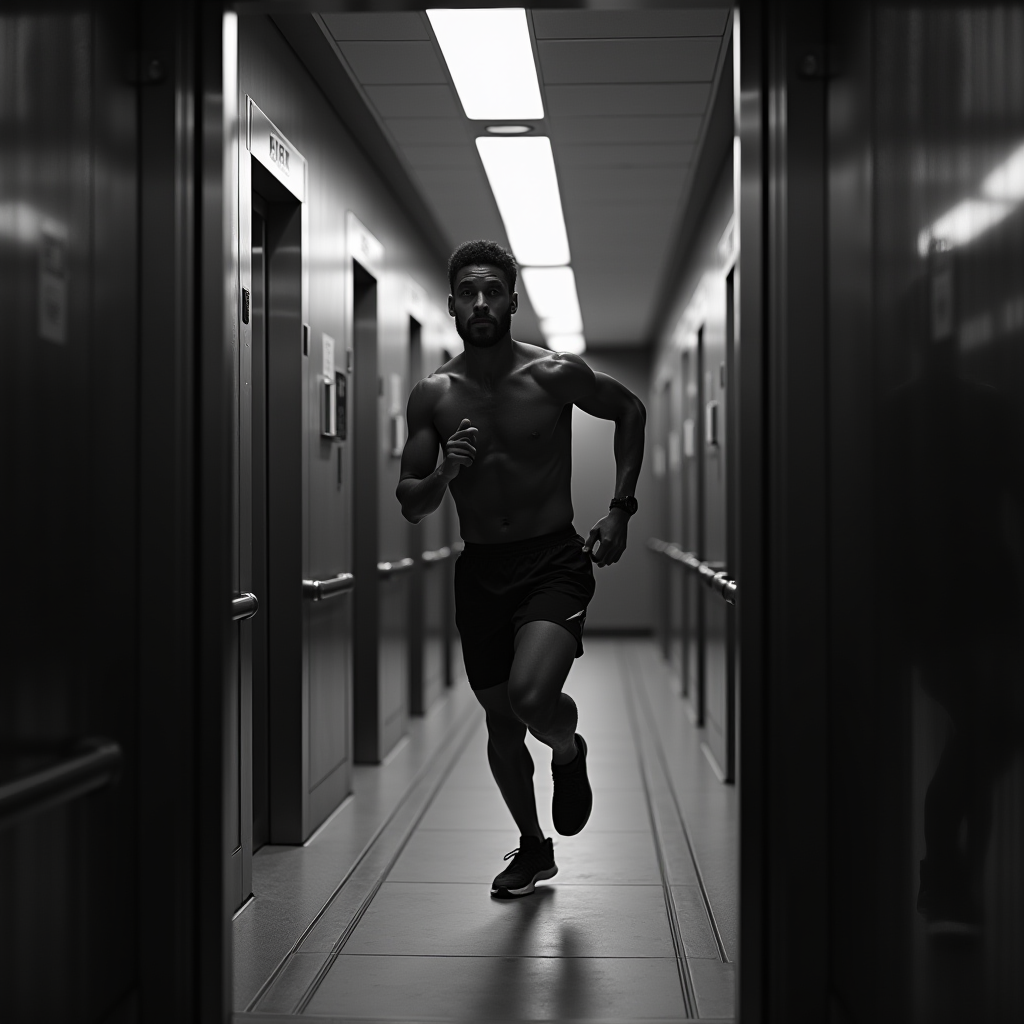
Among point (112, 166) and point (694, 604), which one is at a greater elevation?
point (112, 166)

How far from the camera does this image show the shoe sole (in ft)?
11.8

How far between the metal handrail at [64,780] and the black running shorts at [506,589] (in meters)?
1.40

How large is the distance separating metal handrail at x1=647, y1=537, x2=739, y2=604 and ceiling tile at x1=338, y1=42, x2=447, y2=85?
2.29 m

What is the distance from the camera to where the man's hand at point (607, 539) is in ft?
11.2

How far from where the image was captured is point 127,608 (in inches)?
92.0

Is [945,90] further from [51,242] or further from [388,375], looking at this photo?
[388,375]

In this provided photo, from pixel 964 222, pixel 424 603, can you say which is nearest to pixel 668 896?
pixel 964 222

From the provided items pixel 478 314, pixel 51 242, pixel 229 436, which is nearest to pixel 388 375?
pixel 478 314

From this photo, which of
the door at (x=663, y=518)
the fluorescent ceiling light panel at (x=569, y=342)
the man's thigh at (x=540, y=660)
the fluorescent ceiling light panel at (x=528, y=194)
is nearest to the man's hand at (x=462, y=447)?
the man's thigh at (x=540, y=660)

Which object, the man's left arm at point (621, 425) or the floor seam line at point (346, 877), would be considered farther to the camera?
the man's left arm at point (621, 425)

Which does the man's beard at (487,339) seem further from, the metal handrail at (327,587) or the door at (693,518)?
the door at (693,518)

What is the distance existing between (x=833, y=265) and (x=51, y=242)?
145cm

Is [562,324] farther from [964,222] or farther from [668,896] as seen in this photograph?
[964,222]

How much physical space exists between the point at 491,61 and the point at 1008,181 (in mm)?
3170
